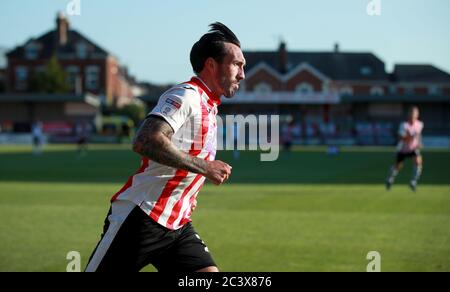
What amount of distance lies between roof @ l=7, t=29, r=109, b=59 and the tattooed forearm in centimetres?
8219

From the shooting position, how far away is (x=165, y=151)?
14.6ft

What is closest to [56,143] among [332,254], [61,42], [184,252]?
[61,42]

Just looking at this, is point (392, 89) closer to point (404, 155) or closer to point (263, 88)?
point (263, 88)

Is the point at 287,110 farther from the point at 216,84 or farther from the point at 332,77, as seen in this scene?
the point at 216,84

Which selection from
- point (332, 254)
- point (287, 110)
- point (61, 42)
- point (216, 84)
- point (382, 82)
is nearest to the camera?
point (216, 84)

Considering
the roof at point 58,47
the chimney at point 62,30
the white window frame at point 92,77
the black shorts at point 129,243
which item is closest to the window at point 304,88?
the roof at point 58,47

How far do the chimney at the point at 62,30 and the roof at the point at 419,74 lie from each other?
39539 mm

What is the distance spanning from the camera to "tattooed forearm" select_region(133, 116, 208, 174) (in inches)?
176

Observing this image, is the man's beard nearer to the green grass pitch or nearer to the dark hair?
the dark hair

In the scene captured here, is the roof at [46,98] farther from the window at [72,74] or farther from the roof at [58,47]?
the roof at [58,47]

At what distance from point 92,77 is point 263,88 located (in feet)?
73.2

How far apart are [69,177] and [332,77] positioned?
59783 mm

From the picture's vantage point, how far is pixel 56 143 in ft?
227

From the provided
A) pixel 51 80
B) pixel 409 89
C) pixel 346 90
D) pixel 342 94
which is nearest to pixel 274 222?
pixel 342 94
